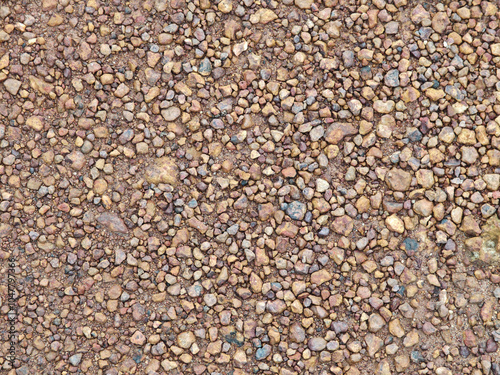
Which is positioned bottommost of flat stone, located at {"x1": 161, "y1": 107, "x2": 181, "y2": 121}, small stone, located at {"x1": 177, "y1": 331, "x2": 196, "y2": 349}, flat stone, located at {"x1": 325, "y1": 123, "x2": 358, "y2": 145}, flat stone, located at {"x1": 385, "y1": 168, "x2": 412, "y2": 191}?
small stone, located at {"x1": 177, "y1": 331, "x2": 196, "y2": 349}

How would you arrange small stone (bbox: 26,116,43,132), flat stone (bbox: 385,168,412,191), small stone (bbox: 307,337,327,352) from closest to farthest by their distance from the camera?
1. small stone (bbox: 307,337,327,352)
2. flat stone (bbox: 385,168,412,191)
3. small stone (bbox: 26,116,43,132)

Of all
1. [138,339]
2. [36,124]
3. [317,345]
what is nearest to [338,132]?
[317,345]

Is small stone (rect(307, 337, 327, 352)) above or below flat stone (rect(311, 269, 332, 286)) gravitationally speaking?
below

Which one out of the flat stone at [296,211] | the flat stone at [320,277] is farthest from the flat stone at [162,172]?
the flat stone at [320,277]

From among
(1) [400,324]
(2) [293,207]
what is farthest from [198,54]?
(1) [400,324]

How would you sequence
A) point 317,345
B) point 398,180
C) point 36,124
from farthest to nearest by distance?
point 36,124
point 398,180
point 317,345

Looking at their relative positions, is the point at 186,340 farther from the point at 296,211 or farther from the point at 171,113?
the point at 171,113

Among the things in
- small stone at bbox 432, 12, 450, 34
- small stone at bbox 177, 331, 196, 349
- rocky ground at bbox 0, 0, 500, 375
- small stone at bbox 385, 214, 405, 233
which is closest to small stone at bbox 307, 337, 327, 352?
rocky ground at bbox 0, 0, 500, 375

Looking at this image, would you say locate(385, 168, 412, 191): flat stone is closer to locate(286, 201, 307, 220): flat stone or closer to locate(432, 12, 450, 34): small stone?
locate(286, 201, 307, 220): flat stone

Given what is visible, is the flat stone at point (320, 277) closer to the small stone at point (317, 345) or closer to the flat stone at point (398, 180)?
the small stone at point (317, 345)
